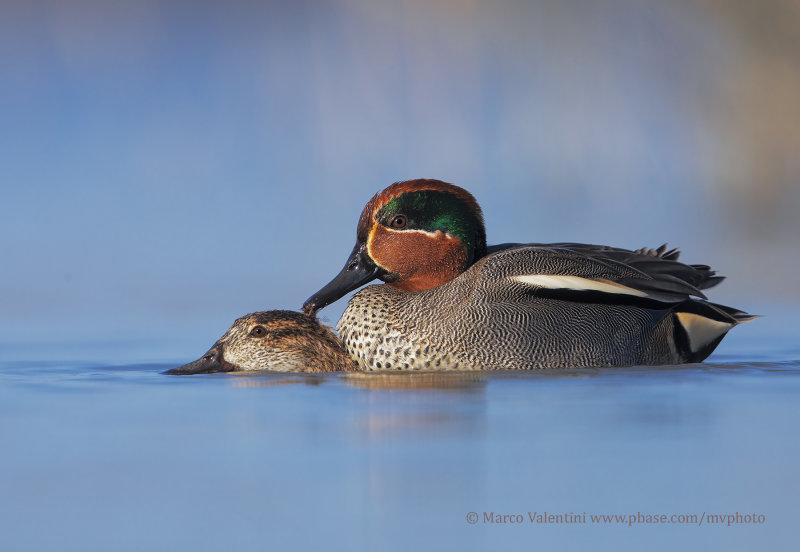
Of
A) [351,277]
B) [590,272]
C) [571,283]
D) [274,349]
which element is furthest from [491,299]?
[274,349]

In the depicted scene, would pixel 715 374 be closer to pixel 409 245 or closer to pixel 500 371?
pixel 500 371

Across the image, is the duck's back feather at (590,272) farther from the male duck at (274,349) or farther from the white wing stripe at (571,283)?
the male duck at (274,349)

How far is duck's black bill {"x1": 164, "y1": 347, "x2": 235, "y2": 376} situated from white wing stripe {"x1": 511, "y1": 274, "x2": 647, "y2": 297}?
6.86 feet

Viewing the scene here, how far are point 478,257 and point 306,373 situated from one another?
4.66 feet

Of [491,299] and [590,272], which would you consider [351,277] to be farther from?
[590,272]

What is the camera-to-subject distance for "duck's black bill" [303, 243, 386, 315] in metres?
7.58

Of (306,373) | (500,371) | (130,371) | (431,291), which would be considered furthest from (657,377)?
(130,371)

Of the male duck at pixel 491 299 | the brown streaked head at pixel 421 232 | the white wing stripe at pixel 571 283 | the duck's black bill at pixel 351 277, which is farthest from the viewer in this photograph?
the duck's black bill at pixel 351 277

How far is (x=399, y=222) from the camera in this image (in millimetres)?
7422

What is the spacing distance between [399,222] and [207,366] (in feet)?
5.34

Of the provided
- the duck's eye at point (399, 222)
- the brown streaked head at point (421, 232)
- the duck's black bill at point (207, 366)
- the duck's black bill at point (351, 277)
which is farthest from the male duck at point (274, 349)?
the duck's eye at point (399, 222)

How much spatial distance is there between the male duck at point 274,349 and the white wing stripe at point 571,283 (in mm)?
1298

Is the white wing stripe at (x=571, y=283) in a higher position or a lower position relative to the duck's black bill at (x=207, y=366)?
higher

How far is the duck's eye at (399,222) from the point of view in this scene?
7.41 metres
